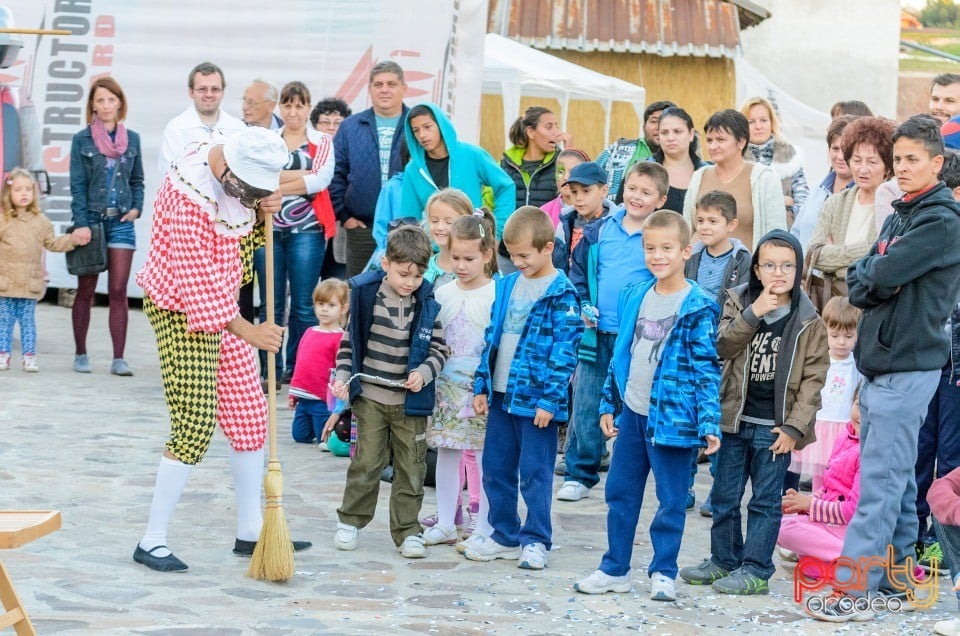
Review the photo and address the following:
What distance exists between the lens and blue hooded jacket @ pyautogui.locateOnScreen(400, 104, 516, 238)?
799 centimetres

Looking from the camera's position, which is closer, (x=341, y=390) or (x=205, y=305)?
(x=205, y=305)

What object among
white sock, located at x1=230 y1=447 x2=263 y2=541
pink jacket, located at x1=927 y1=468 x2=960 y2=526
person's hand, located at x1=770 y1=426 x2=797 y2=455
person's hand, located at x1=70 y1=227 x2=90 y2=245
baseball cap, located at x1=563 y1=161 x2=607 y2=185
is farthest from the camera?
person's hand, located at x1=70 y1=227 x2=90 y2=245

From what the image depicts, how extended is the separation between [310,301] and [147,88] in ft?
15.4

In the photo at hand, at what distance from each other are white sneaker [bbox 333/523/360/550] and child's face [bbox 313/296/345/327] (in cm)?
254

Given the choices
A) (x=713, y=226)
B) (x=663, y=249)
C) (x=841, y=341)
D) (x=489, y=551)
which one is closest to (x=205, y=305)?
(x=489, y=551)

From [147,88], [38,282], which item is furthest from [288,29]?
[38,282]

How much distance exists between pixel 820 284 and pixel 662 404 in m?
2.39

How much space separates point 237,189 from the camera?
18.0ft

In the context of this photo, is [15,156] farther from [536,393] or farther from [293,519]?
[536,393]

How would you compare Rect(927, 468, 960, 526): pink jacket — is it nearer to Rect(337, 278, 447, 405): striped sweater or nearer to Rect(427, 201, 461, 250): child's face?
Rect(337, 278, 447, 405): striped sweater

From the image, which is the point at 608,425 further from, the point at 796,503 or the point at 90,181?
the point at 90,181

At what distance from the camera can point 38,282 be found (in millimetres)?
10695

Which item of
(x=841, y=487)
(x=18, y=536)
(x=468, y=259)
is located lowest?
(x=841, y=487)

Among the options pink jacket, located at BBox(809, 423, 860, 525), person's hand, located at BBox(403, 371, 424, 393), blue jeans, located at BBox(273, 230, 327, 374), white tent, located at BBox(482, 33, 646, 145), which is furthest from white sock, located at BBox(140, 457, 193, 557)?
white tent, located at BBox(482, 33, 646, 145)
